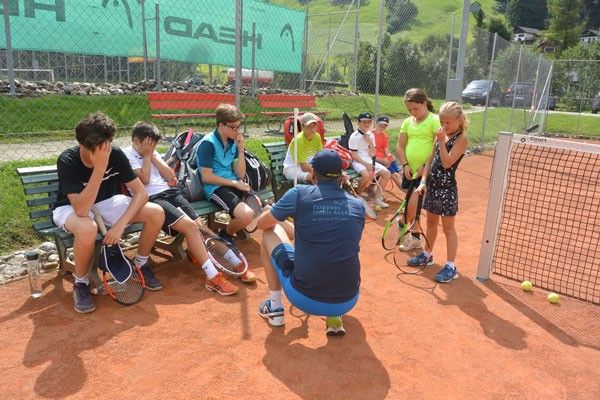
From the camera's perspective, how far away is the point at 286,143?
670cm

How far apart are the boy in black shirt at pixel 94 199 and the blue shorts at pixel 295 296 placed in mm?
1262

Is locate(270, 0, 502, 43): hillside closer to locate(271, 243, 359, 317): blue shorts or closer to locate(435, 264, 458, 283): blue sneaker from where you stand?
locate(435, 264, 458, 283): blue sneaker

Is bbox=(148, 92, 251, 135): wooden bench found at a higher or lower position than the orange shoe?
higher

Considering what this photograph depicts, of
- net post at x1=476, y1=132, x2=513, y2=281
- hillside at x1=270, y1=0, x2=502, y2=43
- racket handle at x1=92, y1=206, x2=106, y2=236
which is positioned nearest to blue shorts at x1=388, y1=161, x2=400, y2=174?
net post at x1=476, y1=132, x2=513, y2=281

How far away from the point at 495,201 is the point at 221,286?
2618mm

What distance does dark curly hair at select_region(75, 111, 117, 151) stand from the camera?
11.8ft

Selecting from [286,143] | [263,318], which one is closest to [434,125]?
[286,143]

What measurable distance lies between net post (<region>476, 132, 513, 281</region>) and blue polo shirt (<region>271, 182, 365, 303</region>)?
1.87m

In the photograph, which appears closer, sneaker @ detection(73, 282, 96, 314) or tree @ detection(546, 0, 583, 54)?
sneaker @ detection(73, 282, 96, 314)

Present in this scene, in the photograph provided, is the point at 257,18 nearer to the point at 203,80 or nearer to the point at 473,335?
the point at 203,80

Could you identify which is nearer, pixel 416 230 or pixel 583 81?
pixel 416 230

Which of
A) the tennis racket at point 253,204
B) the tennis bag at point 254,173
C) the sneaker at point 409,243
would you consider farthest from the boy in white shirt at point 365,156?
the tennis racket at point 253,204

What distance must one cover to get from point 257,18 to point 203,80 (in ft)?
11.2

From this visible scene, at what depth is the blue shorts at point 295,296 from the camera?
3293mm
